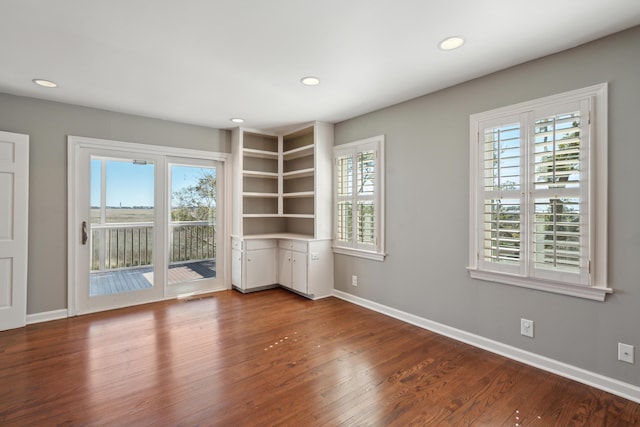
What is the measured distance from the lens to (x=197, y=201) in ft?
15.5

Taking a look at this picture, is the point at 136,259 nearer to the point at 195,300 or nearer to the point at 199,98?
the point at 195,300

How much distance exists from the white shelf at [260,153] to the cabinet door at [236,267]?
1.51m

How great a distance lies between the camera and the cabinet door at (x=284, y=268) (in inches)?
189

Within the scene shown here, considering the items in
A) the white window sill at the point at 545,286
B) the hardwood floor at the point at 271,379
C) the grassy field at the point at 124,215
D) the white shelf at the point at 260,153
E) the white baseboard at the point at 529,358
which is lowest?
the hardwood floor at the point at 271,379

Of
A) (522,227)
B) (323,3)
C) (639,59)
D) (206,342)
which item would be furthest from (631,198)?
(206,342)

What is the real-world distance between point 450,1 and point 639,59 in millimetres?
1403

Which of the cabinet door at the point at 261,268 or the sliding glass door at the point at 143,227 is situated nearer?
the sliding glass door at the point at 143,227

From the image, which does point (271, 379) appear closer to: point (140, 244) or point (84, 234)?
point (140, 244)

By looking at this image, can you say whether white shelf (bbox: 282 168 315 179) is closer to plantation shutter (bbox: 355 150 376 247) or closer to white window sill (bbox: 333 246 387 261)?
plantation shutter (bbox: 355 150 376 247)

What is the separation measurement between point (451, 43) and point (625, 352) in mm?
2499

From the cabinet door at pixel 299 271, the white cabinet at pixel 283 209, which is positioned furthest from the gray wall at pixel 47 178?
the cabinet door at pixel 299 271

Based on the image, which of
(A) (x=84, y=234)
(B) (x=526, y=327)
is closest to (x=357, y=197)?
(B) (x=526, y=327)

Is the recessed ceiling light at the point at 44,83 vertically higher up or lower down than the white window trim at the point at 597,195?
higher up

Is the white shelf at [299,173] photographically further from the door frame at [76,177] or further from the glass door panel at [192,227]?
the door frame at [76,177]
